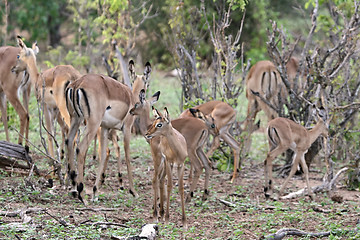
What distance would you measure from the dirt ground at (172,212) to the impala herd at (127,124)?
22 cm

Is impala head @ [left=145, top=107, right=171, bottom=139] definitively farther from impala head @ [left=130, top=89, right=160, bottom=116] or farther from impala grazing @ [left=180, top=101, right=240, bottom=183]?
impala grazing @ [left=180, top=101, right=240, bottom=183]

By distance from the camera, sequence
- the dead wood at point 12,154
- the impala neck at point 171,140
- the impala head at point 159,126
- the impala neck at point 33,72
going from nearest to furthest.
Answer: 1. the impala head at point 159,126
2. the impala neck at point 171,140
3. the dead wood at point 12,154
4. the impala neck at point 33,72

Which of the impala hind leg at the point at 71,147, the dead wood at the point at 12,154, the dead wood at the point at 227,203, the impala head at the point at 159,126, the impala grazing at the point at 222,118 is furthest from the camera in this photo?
the impala grazing at the point at 222,118

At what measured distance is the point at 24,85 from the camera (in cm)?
791

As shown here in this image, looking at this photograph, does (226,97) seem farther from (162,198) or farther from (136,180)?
(162,198)

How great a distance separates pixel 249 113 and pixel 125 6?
338 cm

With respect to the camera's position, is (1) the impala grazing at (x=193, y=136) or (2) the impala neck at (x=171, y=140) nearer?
(2) the impala neck at (x=171, y=140)

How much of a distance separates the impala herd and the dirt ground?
0.73 ft

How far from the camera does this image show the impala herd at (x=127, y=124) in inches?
220

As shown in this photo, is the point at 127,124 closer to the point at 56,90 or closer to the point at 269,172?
the point at 56,90

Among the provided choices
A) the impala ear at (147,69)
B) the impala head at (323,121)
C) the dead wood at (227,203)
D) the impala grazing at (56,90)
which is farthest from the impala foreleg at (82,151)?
the impala head at (323,121)

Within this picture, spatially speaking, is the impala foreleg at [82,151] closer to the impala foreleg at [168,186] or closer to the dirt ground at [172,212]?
the dirt ground at [172,212]

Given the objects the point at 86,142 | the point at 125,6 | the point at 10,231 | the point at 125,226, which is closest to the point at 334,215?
the point at 125,226

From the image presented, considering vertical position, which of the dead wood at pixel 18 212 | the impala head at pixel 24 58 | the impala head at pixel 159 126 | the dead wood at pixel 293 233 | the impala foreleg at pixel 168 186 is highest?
the impala head at pixel 24 58
